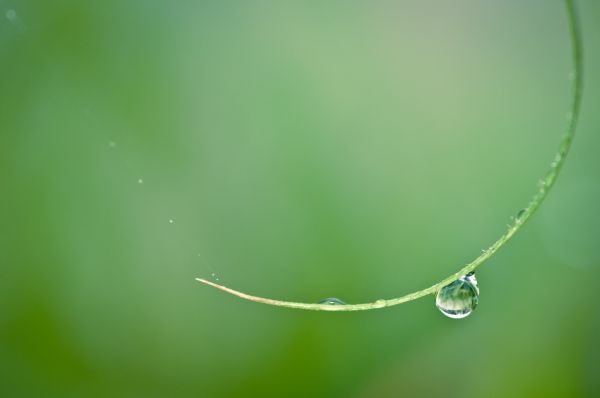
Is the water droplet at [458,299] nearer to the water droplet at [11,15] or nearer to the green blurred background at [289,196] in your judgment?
the green blurred background at [289,196]

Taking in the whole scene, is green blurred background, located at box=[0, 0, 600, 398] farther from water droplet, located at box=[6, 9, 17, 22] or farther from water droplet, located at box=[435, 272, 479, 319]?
water droplet, located at box=[435, 272, 479, 319]

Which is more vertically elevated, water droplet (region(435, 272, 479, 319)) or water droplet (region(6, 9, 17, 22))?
water droplet (region(6, 9, 17, 22))


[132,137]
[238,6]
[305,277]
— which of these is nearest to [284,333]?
[305,277]

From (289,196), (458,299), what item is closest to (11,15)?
(289,196)

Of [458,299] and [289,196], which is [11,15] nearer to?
[289,196]

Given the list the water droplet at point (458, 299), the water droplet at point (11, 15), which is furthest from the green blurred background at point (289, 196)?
the water droplet at point (458, 299)

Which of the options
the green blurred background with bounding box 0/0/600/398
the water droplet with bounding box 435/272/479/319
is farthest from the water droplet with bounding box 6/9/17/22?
the water droplet with bounding box 435/272/479/319
